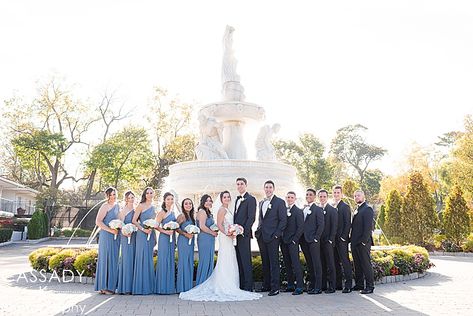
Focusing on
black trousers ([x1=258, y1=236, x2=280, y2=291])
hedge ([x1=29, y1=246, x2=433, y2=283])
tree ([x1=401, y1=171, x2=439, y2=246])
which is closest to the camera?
black trousers ([x1=258, y1=236, x2=280, y2=291])

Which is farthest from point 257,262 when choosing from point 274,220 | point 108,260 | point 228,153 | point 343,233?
point 228,153

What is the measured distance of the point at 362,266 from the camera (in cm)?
865

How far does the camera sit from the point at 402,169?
151 ft

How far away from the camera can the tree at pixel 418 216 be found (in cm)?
2181

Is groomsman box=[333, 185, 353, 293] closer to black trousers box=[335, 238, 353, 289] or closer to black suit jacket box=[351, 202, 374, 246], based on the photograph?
black trousers box=[335, 238, 353, 289]

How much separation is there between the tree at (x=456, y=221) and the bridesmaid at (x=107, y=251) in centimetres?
1829

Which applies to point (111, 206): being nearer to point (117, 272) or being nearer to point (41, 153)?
point (117, 272)

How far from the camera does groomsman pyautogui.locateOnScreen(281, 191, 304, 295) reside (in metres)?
8.44

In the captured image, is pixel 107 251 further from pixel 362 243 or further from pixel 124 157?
pixel 124 157

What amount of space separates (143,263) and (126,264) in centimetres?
31

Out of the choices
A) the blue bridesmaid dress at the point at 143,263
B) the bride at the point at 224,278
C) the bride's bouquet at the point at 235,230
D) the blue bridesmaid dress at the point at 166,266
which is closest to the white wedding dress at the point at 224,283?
the bride at the point at 224,278

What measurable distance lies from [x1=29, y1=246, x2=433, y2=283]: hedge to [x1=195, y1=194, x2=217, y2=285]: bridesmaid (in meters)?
0.73

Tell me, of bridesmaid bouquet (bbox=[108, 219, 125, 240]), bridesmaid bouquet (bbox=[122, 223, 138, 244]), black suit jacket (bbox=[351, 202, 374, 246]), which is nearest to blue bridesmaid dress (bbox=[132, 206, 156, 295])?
bridesmaid bouquet (bbox=[122, 223, 138, 244])

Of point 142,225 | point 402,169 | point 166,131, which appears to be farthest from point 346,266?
point 402,169
